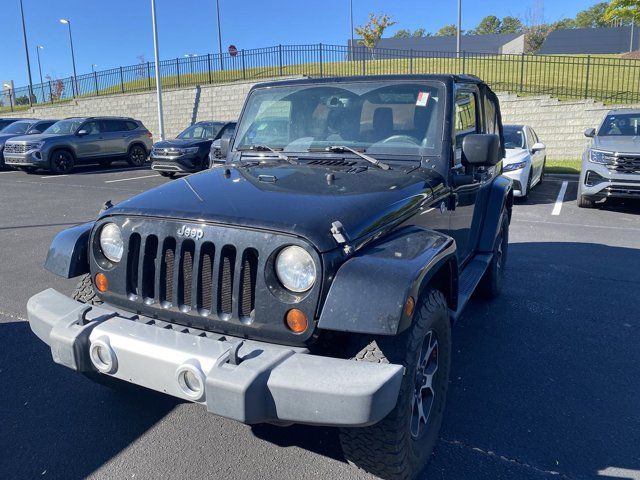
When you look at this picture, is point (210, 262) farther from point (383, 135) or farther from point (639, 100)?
point (639, 100)

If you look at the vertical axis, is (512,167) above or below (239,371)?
below

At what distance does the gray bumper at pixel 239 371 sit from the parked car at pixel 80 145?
50.7 feet

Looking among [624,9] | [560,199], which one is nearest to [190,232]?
[560,199]

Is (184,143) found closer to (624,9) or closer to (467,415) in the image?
(467,415)

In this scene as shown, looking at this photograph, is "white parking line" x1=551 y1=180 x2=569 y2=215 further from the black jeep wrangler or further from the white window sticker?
the black jeep wrangler

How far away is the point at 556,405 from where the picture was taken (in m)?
3.34

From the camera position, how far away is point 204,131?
15875 millimetres

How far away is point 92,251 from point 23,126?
A: 20506 millimetres

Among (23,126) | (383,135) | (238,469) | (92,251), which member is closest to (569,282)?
(383,135)

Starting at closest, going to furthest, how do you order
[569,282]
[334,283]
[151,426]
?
[334,283] < [151,426] < [569,282]

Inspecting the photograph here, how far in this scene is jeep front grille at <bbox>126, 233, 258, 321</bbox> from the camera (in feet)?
7.92

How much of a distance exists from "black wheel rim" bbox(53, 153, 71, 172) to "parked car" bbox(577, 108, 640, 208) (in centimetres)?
1405

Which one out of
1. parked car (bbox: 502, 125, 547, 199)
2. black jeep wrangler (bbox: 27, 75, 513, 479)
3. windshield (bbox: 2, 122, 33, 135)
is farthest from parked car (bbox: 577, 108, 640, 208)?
windshield (bbox: 2, 122, 33, 135)

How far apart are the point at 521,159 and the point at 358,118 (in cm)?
742
